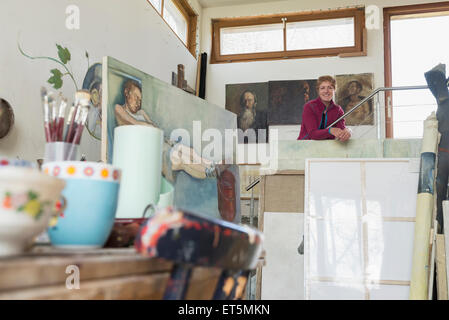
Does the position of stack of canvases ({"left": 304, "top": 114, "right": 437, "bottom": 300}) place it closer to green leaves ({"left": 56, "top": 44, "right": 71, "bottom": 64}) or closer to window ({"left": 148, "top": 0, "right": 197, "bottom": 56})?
green leaves ({"left": 56, "top": 44, "right": 71, "bottom": 64})

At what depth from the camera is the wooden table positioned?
376mm

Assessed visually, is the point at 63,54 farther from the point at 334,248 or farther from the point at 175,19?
the point at 175,19

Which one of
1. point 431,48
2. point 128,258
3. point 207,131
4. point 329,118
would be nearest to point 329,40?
point 431,48

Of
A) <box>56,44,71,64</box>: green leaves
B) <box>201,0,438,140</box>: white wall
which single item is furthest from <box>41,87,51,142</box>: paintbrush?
<box>201,0,438,140</box>: white wall

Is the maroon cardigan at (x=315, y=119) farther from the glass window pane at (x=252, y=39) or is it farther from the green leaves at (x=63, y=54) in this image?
the glass window pane at (x=252, y=39)

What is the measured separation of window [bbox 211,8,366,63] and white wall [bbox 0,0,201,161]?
1973 mm

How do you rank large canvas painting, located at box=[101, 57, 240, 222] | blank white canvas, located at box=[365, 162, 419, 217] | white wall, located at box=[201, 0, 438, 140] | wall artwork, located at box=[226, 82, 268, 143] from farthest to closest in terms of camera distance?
1. wall artwork, located at box=[226, 82, 268, 143]
2. white wall, located at box=[201, 0, 438, 140]
3. blank white canvas, located at box=[365, 162, 419, 217]
4. large canvas painting, located at box=[101, 57, 240, 222]

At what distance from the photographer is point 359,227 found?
6.97 ft

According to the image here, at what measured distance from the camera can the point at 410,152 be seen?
2992 mm

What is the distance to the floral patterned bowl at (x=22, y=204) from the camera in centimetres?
44

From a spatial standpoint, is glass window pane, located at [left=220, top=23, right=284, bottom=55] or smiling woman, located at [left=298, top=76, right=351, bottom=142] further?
glass window pane, located at [left=220, top=23, right=284, bottom=55]

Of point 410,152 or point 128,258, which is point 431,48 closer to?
point 410,152

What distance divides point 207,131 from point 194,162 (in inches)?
12.0

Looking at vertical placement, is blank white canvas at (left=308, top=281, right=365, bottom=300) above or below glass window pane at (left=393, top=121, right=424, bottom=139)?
below
